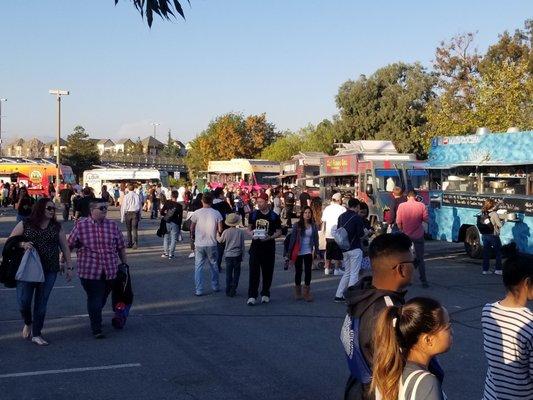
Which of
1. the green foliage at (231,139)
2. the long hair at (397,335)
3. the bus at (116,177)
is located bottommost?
the long hair at (397,335)

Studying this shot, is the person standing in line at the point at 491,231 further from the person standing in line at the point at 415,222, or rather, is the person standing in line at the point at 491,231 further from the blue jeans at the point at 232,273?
the blue jeans at the point at 232,273

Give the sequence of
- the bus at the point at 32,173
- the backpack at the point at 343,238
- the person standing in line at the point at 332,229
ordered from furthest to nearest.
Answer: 1. the bus at the point at 32,173
2. the person standing in line at the point at 332,229
3. the backpack at the point at 343,238

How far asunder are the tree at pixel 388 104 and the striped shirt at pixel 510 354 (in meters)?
54.7

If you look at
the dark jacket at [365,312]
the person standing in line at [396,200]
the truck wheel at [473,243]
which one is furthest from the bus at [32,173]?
the dark jacket at [365,312]

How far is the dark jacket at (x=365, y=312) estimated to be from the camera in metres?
3.57

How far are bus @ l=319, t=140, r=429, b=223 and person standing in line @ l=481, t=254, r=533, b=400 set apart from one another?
17.3 metres

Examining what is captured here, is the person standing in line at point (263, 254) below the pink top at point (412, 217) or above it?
below

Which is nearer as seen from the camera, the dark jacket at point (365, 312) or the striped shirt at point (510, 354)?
the dark jacket at point (365, 312)

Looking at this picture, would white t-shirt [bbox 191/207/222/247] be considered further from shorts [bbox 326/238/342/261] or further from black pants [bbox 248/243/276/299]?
shorts [bbox 326/238/342/261]

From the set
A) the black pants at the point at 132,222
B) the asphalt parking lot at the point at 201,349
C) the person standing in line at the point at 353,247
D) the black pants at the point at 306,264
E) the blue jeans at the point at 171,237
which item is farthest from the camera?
the black pants at the point at 132,222

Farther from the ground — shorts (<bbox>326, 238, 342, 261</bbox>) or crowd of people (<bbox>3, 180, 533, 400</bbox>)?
crowd of people (<bbox>3, 180, 533, 400</bbox>)

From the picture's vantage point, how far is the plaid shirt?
9.36m

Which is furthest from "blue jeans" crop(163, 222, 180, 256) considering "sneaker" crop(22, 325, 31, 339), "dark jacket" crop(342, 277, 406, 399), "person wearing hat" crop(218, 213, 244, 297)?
"dark jacket" crop(342, 277, 406, 399)

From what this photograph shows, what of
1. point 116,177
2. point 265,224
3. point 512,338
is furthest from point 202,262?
point 116,177
